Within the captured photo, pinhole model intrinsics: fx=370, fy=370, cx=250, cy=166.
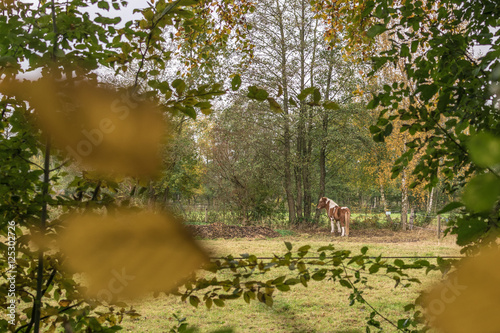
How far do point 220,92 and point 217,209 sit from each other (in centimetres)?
1159

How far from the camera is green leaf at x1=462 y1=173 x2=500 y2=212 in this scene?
16cm

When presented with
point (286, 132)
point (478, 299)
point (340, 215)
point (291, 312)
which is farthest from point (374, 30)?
point (286, 132)

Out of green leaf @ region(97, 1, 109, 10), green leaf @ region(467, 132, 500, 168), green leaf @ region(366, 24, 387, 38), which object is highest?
green leaf @ region(366, 24, 387, 38)

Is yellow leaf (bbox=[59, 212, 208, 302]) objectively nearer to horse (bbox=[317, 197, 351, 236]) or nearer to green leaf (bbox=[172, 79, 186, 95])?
green leaf (bbox=[172, 79, 186, 95])

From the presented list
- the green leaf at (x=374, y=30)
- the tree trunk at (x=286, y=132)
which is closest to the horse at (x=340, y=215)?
the tree trunk at (x=286, y=132)

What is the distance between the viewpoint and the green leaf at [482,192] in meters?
0.16

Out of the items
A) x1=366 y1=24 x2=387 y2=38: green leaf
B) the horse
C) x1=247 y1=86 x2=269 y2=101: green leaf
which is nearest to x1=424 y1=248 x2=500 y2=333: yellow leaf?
x1=247 y1=86 x2=269 y2=101: green leaf

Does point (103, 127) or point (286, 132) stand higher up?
point (286, 132)

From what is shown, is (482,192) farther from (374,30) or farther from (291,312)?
(291,312)

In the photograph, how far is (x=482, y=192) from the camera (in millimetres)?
162

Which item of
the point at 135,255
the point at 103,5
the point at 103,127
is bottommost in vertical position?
the point at 135,255

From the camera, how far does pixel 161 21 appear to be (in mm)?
843

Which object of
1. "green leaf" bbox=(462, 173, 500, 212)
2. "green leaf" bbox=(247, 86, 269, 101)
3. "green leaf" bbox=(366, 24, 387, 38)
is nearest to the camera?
"green leaf" bbox=(462, 173, 500, 212)

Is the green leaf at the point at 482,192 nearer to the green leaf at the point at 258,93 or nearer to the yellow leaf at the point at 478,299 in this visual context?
the yellow leaf at the point at 478,299
